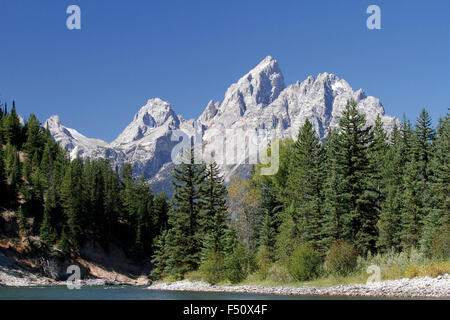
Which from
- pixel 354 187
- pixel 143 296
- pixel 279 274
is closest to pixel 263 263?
pixel 279 274

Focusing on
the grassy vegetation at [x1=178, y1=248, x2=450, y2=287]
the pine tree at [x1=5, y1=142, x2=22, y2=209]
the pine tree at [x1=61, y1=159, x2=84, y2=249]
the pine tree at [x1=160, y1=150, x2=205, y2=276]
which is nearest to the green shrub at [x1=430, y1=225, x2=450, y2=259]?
the grassy vegetation at [x1=178, y1=248, x2=450, y2=287]

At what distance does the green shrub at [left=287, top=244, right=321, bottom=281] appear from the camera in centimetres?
4297

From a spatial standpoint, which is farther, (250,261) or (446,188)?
(250,261)

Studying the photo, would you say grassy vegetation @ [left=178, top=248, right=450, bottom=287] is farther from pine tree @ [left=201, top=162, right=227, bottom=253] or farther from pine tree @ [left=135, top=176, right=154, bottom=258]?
pine tree @ [left=135, top=176, right=154, bottom=258]

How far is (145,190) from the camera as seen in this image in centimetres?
11531

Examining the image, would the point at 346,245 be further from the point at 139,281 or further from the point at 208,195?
the point at 139,281

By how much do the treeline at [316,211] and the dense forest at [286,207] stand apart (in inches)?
4.9

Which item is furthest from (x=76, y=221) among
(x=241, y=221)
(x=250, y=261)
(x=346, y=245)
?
(x=346, y=245)

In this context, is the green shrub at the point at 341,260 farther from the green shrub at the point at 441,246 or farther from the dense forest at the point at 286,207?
the green shrub at the point at 441,246

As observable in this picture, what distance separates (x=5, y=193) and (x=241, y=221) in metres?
45.5

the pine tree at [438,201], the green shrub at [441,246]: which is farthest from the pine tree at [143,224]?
the green shrub at [441,246]

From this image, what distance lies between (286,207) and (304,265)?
11.1 m

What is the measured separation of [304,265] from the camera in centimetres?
4294

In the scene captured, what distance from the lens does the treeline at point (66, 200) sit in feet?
274
